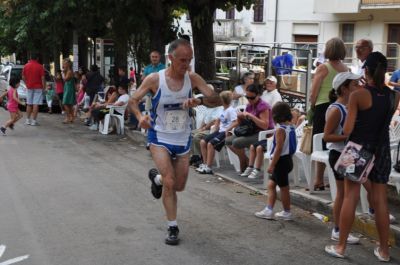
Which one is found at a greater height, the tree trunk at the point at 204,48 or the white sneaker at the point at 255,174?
the tree trunk at the point at 204,48

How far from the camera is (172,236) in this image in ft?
19.2

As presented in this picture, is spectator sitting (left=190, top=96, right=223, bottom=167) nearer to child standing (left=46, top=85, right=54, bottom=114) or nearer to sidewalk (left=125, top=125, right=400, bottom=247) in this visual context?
sidewalk (left=125, top=125, right=400, bottom=247)

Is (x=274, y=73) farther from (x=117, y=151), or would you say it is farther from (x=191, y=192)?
(x=191, y=192)

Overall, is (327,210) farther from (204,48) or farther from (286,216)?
(204,48)

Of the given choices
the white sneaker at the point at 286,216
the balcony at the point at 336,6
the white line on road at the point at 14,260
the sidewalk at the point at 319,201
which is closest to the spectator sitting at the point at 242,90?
the sidewalk at the point at 319,201

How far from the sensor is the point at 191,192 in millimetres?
8445

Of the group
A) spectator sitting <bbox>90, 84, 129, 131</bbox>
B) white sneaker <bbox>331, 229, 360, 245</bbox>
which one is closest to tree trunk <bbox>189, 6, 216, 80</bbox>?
spectator sitting <bbox>90, 84, 129, 131</bbox>

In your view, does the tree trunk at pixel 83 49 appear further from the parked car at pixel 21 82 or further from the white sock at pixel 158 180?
the white sock at pixel 158 180

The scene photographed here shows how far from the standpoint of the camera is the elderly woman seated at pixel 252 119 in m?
9.02

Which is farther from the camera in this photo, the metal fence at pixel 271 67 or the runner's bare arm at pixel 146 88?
the metal fence at pixel 271 67

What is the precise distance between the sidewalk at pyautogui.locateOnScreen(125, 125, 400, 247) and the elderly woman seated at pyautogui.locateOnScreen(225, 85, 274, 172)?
530mm

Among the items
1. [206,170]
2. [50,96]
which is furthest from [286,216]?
[50,96]

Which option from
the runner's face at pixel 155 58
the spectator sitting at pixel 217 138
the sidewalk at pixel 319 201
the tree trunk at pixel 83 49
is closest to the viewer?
the sidewalk at pixel 319 201

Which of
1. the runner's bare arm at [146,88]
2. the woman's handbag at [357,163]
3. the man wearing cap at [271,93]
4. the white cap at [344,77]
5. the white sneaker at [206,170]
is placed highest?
the white cap at [344,77]
